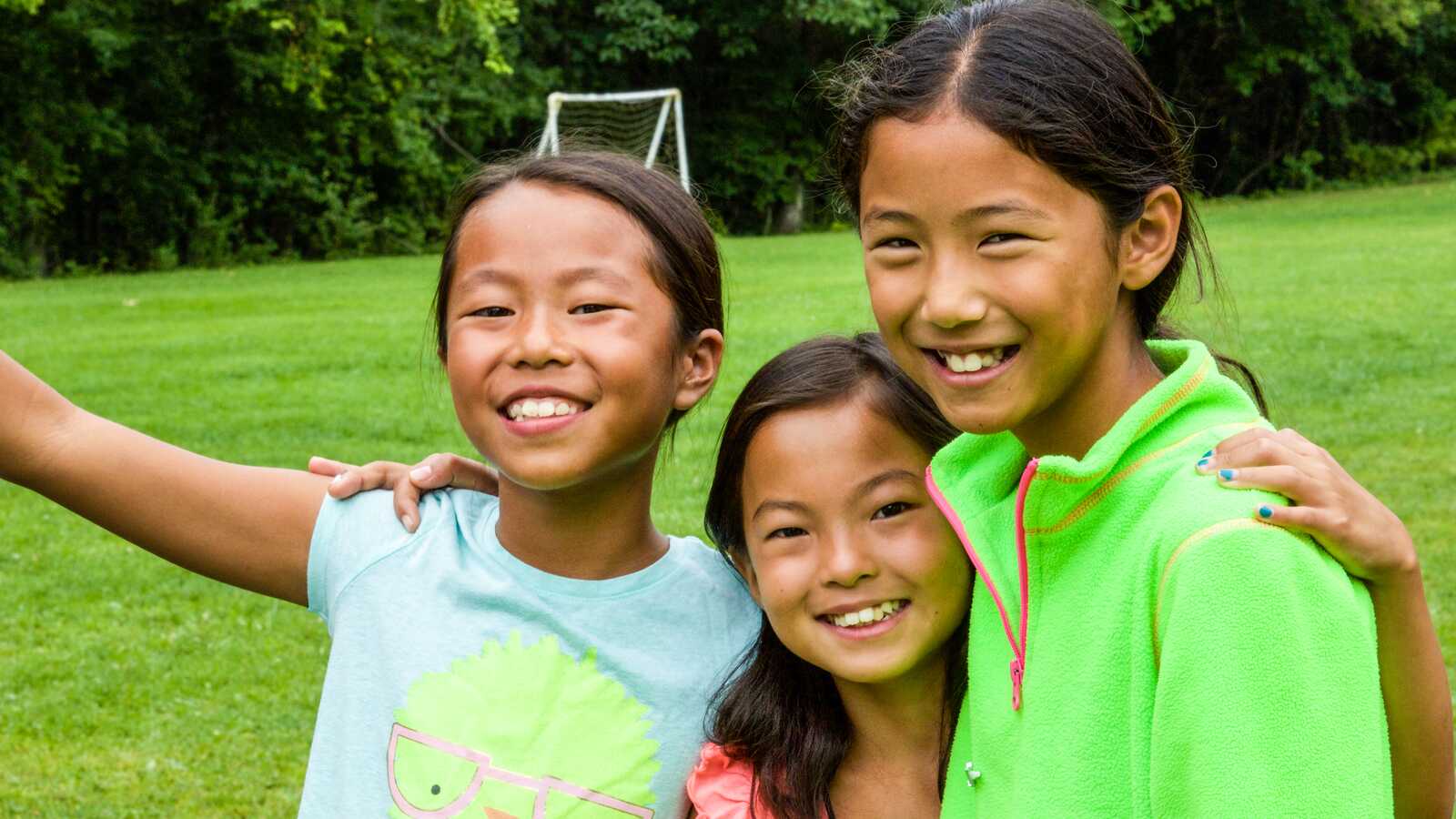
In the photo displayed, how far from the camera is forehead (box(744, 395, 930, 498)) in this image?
2100 mm

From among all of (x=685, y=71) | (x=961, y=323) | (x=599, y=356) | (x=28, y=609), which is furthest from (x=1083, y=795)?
(x=685, y=71)

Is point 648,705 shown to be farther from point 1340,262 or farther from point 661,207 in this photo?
point 1340,262

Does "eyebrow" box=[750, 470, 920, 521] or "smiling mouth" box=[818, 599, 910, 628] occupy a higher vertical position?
"eyebrow" box=[750, 470, 920, 521]

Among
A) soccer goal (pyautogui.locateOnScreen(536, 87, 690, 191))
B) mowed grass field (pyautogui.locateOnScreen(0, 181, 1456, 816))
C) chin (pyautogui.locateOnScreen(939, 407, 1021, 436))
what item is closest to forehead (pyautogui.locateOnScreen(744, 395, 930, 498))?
chin (pyautogui.locateOnScreen(939, 407, 1021, 436))

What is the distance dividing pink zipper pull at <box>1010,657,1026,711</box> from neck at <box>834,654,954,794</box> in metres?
0.39

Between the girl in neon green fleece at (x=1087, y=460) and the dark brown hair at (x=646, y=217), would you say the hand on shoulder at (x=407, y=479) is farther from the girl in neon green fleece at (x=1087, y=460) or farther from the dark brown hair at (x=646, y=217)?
the girl in neon green fleece at (x=1087, y=460)

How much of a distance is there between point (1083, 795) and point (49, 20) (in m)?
21.3

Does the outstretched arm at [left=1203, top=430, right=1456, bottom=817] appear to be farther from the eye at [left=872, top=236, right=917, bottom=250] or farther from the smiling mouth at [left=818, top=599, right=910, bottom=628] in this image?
the smiling mouth at [left=818, top=599, right=910, bottom=628]

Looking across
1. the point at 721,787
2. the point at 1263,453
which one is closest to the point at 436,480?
the point at 721,787

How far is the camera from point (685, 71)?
26641 mm

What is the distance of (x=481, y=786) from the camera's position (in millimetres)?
2033

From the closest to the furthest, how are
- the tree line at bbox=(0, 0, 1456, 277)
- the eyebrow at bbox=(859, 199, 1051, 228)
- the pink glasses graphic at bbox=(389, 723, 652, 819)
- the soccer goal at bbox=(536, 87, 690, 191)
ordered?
the eyebrow at bbox=(859, 199, 1051, 228) < the pink glasses graphic at bbox=(389, 723, 652, 819) < the tree line at bbox=(0, 0, 1456, 277) < the soccer goal at bbox=(536, 87, 690, 191)

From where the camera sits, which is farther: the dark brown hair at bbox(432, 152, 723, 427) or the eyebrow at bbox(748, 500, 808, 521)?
the dark brown hair at bbox(432, 152, 723, 427)

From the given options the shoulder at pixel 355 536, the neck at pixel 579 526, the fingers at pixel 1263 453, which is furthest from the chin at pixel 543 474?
the fingers at pixel 1263 453
